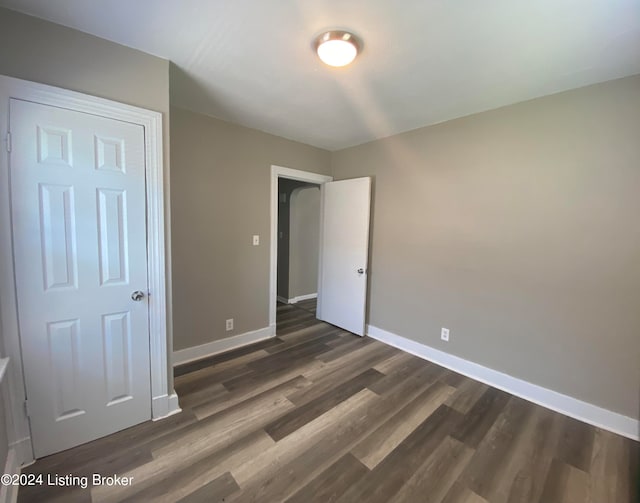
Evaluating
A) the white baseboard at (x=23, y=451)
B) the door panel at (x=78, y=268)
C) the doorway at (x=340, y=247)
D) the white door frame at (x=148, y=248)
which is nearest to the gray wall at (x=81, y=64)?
the white door frame at (x=148, y=248)

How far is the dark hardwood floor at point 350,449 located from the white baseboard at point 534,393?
2.9 inches

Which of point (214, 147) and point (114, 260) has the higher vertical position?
point (214, 147)

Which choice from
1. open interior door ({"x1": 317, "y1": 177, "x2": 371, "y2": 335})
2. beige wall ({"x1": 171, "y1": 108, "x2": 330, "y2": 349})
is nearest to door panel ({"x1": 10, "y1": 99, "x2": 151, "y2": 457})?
beige wall ({"x1": 171, "y1": 108, "x2": 330, "y2": 349})

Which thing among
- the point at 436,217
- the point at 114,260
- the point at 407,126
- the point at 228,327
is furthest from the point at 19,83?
the point at 436,217

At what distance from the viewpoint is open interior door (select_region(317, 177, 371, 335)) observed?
334cm

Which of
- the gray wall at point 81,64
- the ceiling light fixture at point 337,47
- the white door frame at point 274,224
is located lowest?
the white door frame at point 274,224

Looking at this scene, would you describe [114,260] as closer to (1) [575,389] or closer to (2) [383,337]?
(2) [383,337]

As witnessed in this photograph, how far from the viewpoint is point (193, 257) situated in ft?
8.77

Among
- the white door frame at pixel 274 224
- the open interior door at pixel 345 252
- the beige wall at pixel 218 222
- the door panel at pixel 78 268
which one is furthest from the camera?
the open interior door at pixel 345 252

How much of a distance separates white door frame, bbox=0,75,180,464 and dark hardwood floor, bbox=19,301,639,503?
235 mm

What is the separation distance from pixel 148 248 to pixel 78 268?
0.37m

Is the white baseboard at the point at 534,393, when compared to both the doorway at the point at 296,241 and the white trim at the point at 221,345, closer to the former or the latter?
the white trim at the point at 221,345

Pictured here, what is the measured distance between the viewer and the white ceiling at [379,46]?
1.34 m

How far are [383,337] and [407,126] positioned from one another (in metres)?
2.48
